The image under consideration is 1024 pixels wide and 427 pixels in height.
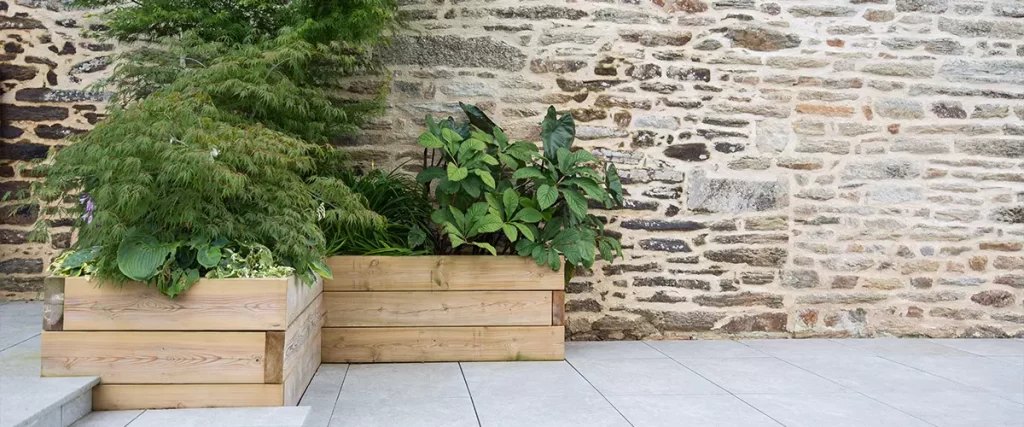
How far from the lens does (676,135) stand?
4.26 m

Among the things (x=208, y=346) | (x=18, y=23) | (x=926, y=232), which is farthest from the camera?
(x=926, y=232)

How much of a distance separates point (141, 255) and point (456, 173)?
146cm

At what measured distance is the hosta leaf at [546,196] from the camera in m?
3.47

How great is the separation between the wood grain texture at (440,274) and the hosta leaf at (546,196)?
30 centimetres

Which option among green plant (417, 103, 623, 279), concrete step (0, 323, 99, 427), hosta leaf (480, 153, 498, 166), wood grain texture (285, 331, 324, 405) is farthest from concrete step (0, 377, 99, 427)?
hosta leaf (480, 153, 498, 166)

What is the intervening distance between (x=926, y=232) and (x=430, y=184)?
3.12m

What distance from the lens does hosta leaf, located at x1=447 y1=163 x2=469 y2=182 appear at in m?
3.35

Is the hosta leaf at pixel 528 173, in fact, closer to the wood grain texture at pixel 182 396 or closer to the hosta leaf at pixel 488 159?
the hosta leaf at pixel 488 159

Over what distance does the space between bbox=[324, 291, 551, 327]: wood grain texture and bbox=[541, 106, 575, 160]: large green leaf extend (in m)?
0.80

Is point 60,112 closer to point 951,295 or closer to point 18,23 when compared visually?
point 18,23

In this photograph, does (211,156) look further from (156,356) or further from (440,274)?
(440,274)

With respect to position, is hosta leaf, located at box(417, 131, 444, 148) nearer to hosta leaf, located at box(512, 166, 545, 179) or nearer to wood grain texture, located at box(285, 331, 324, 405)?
hosta leaf, located at box(512, 166, 545, 179)

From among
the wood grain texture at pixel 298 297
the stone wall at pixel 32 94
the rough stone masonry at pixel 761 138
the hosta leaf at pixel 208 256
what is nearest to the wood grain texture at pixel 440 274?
the wood grain texture at pixel 298 297

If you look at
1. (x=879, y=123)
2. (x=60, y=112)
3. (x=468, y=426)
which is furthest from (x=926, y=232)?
(x=60, y=112)
